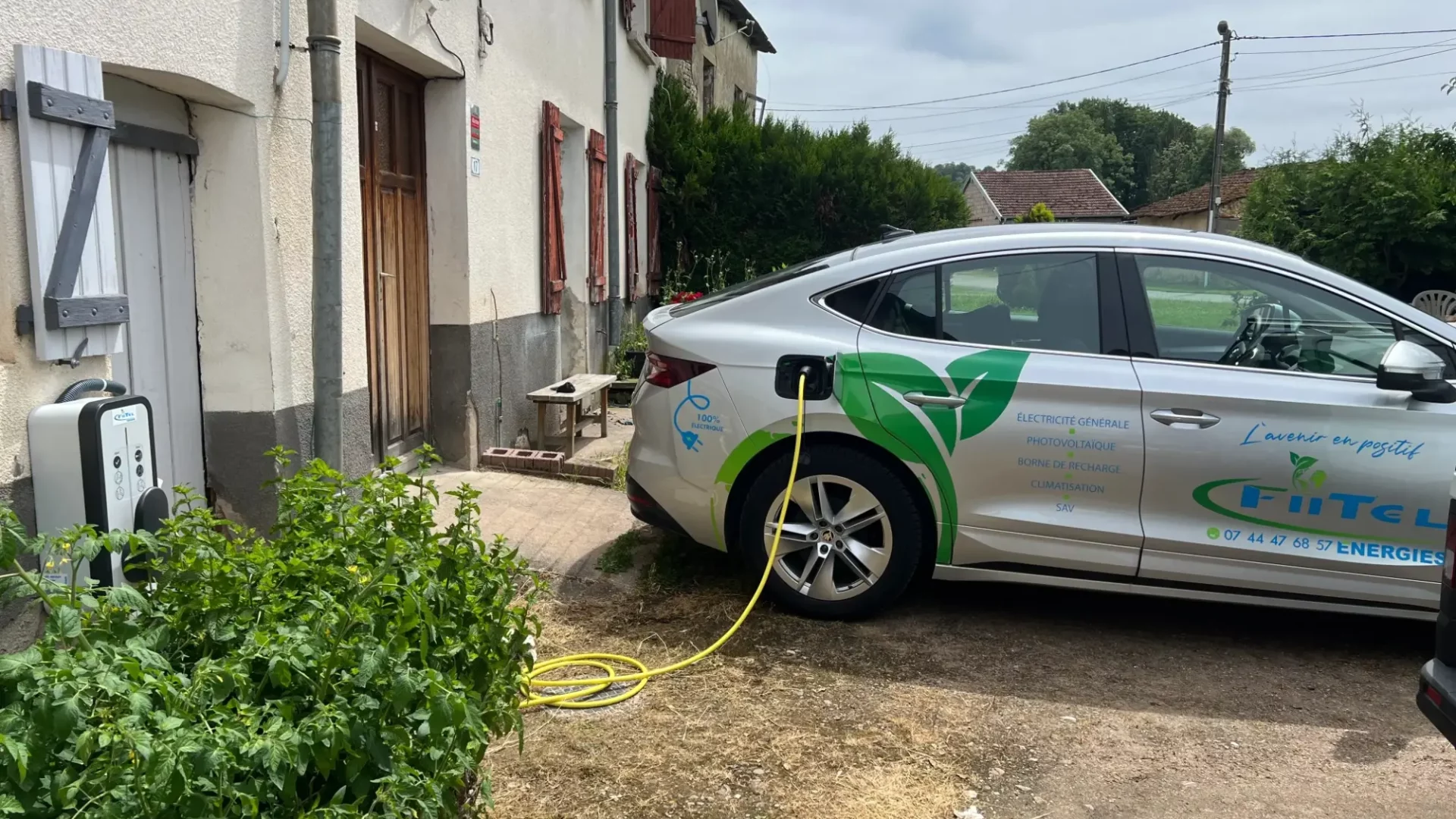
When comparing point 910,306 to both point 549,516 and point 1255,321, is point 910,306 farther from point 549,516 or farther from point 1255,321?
point 549,516

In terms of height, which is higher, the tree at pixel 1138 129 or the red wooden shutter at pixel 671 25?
the tree at pixel 1138 129

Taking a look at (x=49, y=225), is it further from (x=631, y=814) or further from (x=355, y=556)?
(x=631, y=814)

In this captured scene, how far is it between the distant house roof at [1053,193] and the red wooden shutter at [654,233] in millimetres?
48988

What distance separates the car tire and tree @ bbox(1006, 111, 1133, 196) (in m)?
87.5

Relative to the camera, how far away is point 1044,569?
439 cm

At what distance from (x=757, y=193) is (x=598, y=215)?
4.38 meters

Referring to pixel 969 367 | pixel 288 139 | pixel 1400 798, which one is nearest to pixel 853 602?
pixel 969 367

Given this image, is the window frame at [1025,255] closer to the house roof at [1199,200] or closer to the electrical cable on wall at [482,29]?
the electrical cable on wall at [482,29]

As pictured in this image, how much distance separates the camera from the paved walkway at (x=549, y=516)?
17.5 feet

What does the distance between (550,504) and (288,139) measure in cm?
247

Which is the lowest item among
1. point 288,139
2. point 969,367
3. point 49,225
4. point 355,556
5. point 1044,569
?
point 1044,569

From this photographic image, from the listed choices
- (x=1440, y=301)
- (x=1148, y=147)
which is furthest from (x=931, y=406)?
(x=1148, y=147)

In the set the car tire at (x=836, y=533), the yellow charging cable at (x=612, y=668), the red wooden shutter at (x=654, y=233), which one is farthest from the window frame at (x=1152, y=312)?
the red wooden shutter at (x=654, y=233)

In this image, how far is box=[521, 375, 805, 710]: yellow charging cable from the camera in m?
3.77
